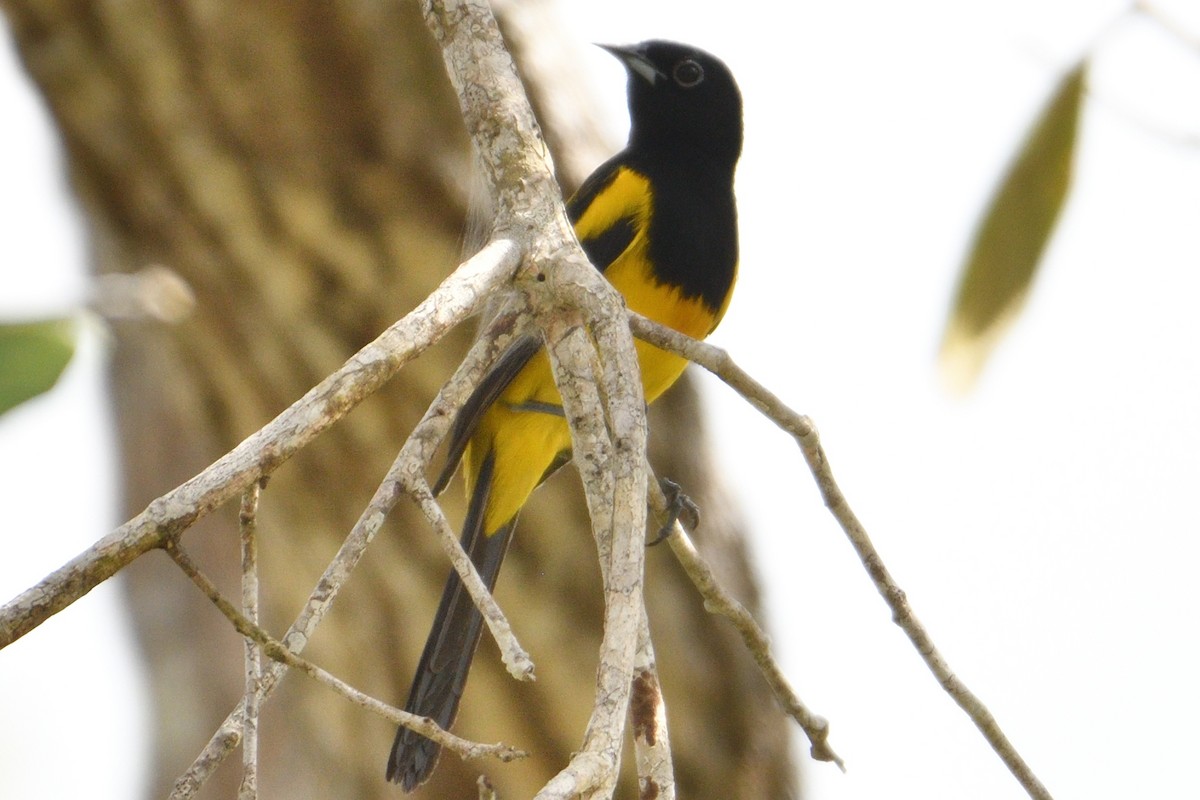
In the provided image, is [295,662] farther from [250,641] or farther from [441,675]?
[441,675]

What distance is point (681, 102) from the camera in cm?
352

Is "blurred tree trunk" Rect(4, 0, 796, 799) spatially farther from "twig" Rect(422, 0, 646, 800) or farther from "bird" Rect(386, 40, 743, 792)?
"twig" Rect(422, 0, 646, 800)

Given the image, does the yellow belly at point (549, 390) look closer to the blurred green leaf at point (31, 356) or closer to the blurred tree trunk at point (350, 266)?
the blurred tree trunk at point (350, 266)

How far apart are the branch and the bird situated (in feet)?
5.06

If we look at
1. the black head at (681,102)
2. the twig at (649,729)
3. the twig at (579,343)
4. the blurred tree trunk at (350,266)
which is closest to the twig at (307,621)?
the twig at (579,343)

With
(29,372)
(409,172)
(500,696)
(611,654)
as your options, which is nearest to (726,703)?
(500,696)

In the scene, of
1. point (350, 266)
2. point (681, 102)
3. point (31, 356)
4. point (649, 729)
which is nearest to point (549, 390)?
point (350, 266)

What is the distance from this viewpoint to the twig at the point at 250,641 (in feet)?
3.45

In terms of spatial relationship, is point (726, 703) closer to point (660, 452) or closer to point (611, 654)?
point (660, 452)

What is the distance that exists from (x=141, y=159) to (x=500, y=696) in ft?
5.19

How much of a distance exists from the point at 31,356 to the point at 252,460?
2.25ft

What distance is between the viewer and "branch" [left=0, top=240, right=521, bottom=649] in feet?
3.02

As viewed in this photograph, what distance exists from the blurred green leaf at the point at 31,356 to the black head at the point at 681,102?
2033 mm

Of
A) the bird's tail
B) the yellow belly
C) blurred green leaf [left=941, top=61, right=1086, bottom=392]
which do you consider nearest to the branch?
the bird's tail
